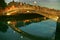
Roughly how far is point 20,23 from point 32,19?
0.66ft

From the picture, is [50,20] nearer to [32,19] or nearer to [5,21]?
[32,19]

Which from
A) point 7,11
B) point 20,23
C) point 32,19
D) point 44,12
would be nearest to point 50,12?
point 44,12

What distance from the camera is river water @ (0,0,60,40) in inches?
91.7

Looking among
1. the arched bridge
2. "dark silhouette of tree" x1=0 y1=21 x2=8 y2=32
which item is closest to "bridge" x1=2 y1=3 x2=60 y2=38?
the arched bridge

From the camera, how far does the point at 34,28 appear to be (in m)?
2.44

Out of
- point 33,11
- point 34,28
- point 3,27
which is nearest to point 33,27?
point 34,28

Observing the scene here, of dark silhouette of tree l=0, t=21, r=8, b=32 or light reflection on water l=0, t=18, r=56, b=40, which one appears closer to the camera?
light reflection on water l=0, t=18, r=56, b=40

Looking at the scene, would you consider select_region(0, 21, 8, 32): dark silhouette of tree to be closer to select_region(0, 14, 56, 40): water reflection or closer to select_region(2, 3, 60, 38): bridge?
select_region(0, 14, 56, 40): water reflection

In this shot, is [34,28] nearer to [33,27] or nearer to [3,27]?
[33,27]

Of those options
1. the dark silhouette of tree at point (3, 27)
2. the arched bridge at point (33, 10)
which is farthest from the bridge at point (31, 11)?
the dark silhouette of tree at point (3, 27)

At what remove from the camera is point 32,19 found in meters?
2.53

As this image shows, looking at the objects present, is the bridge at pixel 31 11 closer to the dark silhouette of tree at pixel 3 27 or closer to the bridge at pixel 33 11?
the bridge at pixel 33 11

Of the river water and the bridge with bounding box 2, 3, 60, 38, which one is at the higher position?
the bridge with bounding box 2, 3, 60, 38

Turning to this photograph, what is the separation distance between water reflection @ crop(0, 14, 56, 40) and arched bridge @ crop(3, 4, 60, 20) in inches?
3.6
